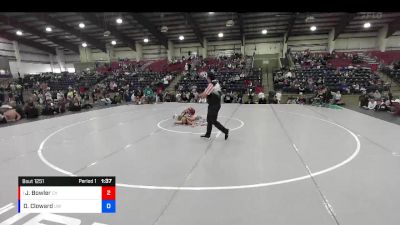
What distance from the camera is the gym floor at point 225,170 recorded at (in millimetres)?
2654

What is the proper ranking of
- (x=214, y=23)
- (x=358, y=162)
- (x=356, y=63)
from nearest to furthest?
(x=358, y=162) < (x=356, y=63) < (x=214, y=23)

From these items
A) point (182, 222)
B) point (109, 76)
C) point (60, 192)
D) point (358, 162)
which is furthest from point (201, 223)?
point (109, 76)

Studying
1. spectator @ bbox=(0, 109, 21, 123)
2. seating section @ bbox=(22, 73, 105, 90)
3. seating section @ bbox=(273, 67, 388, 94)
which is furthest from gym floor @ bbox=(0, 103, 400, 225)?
seating section @ bbox=(22, 73, 105, 90)

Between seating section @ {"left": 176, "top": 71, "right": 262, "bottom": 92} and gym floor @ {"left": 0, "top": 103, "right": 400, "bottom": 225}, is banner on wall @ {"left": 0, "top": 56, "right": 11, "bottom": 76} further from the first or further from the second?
gym floor @ {"left": 0, "top": 103, "right": 400, "bottom": 225}

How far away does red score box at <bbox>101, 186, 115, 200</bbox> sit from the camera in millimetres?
1981

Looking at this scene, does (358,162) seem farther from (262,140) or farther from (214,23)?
(214,23)

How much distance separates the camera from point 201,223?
8.23 feet

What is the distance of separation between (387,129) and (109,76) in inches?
878

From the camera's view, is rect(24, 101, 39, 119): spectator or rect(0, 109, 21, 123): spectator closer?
rect(0, 109, 21, 123): spectator

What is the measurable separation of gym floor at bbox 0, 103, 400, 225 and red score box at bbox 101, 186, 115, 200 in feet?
2.25
